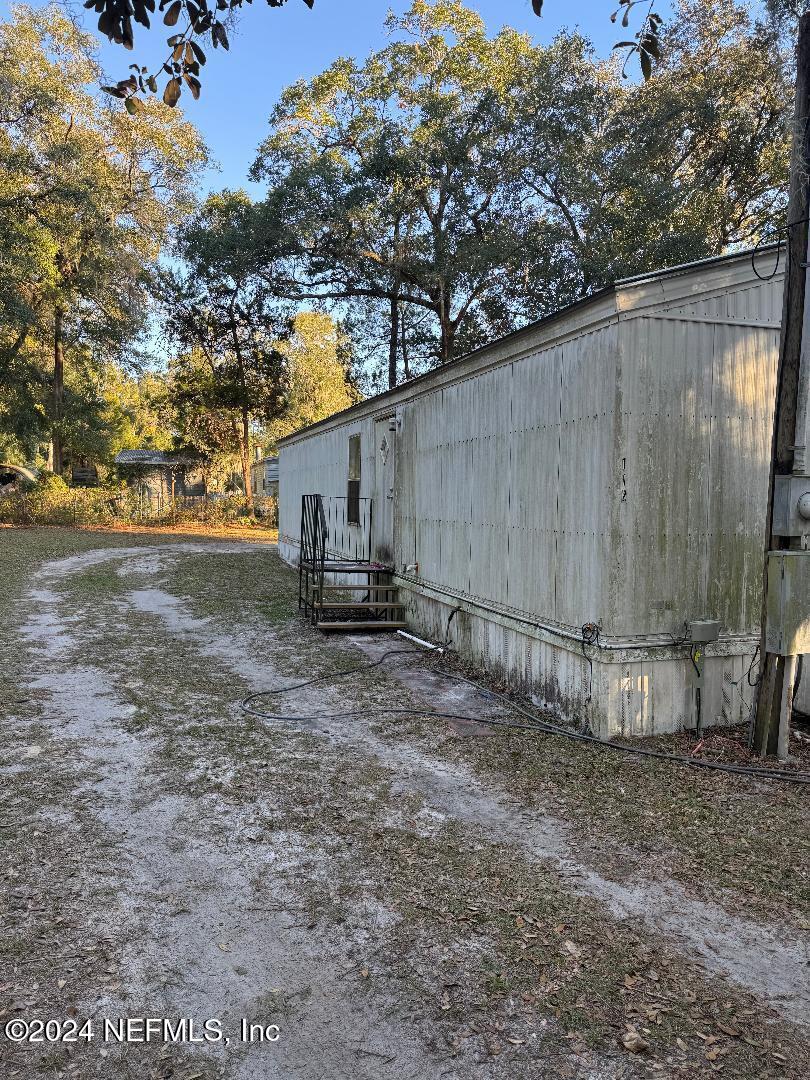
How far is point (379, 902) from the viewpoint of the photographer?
274 cm

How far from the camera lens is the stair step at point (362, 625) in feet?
26.1

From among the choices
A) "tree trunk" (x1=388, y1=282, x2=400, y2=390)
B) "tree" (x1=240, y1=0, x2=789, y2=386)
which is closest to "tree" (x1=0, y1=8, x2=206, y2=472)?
"tree" (x1=240, y1=0, x2=789, y2=386)

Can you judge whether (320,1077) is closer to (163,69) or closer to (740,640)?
(163,69)

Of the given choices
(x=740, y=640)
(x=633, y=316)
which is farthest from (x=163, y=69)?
(x=740, y=640)

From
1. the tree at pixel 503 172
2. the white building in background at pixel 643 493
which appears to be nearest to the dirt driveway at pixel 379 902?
the white building in background at pixel 643 493

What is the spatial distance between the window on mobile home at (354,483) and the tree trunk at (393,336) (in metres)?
12.9

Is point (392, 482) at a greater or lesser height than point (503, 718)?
→ greater

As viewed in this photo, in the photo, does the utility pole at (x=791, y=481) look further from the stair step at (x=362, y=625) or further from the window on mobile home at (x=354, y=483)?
the window on mobile home at (x=354, y=483)

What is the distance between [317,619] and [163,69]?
6.20 metres

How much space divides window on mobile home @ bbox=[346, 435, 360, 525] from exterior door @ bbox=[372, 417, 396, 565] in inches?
30.7

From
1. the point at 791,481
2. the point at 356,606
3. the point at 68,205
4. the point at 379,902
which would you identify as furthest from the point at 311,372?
the point at 379,902

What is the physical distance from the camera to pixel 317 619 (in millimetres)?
8195

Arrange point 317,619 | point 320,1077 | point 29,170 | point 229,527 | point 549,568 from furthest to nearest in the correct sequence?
1. point 229,527
2. point 29,170
3. point 317,619
4. point 549,568
5. point 320,1077

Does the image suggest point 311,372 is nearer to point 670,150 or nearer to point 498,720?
point 670,150
